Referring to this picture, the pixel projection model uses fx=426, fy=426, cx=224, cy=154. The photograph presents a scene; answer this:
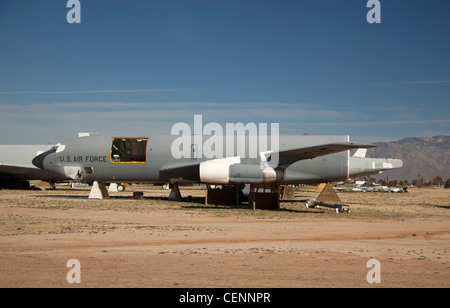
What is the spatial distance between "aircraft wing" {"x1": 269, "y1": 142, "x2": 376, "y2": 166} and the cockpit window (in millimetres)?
9259

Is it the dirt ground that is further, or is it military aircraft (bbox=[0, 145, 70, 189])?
military aircraft (bbox=[0, 145, 70, 189])

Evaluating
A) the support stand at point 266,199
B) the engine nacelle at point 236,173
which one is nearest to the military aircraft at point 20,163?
the engine nacelle at point 236,173

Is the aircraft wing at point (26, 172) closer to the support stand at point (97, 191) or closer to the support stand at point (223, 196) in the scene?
the support stand at point (97, 191)

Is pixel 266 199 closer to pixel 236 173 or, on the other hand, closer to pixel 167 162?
pixel 236 173

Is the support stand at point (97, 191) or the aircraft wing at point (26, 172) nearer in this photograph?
the support stand at point (97, 191)

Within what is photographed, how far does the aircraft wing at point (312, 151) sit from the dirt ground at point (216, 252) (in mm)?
4827

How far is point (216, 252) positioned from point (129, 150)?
20148 millimetres

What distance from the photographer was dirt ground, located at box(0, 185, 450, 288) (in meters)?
7.53

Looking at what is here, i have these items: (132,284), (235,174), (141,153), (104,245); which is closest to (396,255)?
(132,284)

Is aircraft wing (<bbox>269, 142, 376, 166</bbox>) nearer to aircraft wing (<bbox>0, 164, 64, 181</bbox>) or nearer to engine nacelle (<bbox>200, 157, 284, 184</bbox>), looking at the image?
engine nacelle (<bbox>200, 157, 284, 184</bbox>)

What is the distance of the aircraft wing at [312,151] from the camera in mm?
20609

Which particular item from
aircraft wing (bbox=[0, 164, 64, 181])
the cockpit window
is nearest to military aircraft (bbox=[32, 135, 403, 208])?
the cockpit window
